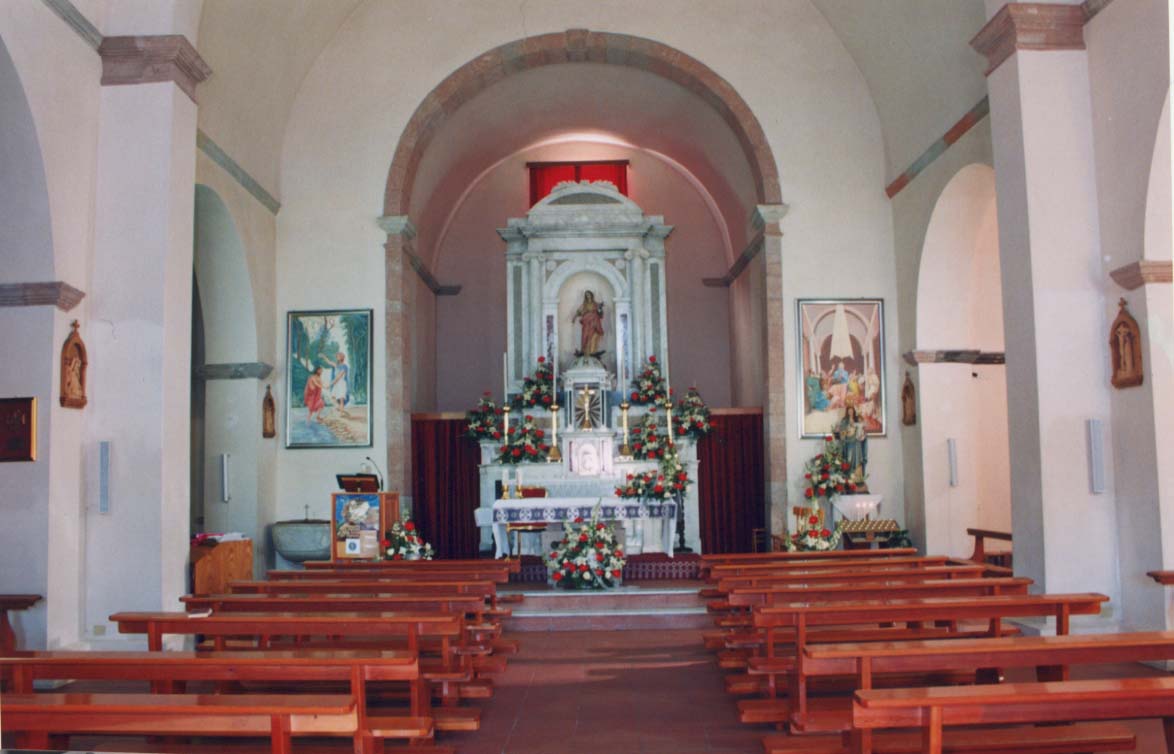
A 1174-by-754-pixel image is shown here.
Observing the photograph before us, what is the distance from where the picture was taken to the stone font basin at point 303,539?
468 inches

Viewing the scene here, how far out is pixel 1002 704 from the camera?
374 cm

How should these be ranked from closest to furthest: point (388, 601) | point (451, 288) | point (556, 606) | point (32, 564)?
point (388, 601)
point (32, 564)
point (556, 606)
point (451, 288)

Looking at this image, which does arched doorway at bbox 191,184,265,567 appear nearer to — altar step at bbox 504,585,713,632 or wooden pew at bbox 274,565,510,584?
altar step at bbox 504,585,713,632

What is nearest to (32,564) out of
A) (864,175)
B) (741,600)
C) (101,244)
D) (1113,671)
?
(101,244)

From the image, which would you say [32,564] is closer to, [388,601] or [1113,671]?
[388,601]

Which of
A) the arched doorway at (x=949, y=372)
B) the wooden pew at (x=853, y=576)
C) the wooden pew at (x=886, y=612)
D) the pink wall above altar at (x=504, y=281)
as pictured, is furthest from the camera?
the pink wall above altar at (x=504, y=281)

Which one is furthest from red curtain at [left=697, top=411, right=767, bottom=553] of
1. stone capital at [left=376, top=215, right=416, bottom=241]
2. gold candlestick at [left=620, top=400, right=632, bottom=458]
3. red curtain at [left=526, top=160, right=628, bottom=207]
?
red curtain at [left=526, top=160, right=628, bottom=207]

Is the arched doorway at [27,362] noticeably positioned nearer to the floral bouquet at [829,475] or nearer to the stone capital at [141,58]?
the stone capital at [141,58]

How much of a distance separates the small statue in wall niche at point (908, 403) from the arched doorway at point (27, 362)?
8.90 meters

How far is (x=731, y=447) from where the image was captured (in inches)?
555

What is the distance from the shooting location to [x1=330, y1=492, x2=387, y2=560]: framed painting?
976 centimetres

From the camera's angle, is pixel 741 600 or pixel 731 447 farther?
pixel 731 447

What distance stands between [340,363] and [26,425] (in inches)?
209

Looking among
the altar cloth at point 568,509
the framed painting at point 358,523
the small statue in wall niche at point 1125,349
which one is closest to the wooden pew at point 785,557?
the small statue in wall niche at point 1125,349
